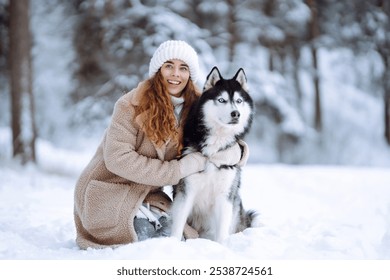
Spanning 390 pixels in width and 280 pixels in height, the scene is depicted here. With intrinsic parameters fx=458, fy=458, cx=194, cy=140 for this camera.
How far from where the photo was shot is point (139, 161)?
3.06m

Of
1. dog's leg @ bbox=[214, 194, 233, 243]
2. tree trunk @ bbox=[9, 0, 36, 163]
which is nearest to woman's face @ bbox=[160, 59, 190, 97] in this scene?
dog's leg @ bbox=[214, 194, 233, 243]

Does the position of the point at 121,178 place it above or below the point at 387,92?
below

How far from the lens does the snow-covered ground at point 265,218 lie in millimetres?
2863

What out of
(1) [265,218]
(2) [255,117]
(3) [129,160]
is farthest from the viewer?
(2) [255,117]

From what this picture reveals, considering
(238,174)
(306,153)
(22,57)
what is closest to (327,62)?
(306,153)

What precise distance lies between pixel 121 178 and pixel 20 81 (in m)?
5.71

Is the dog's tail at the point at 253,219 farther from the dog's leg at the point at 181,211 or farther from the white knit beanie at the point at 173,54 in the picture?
the white knit beanie at the point at 173,54

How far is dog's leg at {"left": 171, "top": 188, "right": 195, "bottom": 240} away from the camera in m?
3.20

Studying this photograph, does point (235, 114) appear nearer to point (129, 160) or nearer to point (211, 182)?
point (211, 182)

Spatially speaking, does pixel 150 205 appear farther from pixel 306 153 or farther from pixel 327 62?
pixel 327 62

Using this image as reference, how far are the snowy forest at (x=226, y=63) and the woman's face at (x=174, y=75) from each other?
3.35m

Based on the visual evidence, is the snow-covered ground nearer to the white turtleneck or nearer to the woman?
the woman

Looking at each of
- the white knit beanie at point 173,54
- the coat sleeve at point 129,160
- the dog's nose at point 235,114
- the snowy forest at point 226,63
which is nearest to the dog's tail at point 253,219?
the coat sleeve at point 129,160

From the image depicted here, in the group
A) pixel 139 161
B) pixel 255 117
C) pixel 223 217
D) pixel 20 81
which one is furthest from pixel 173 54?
pixel 20 81
